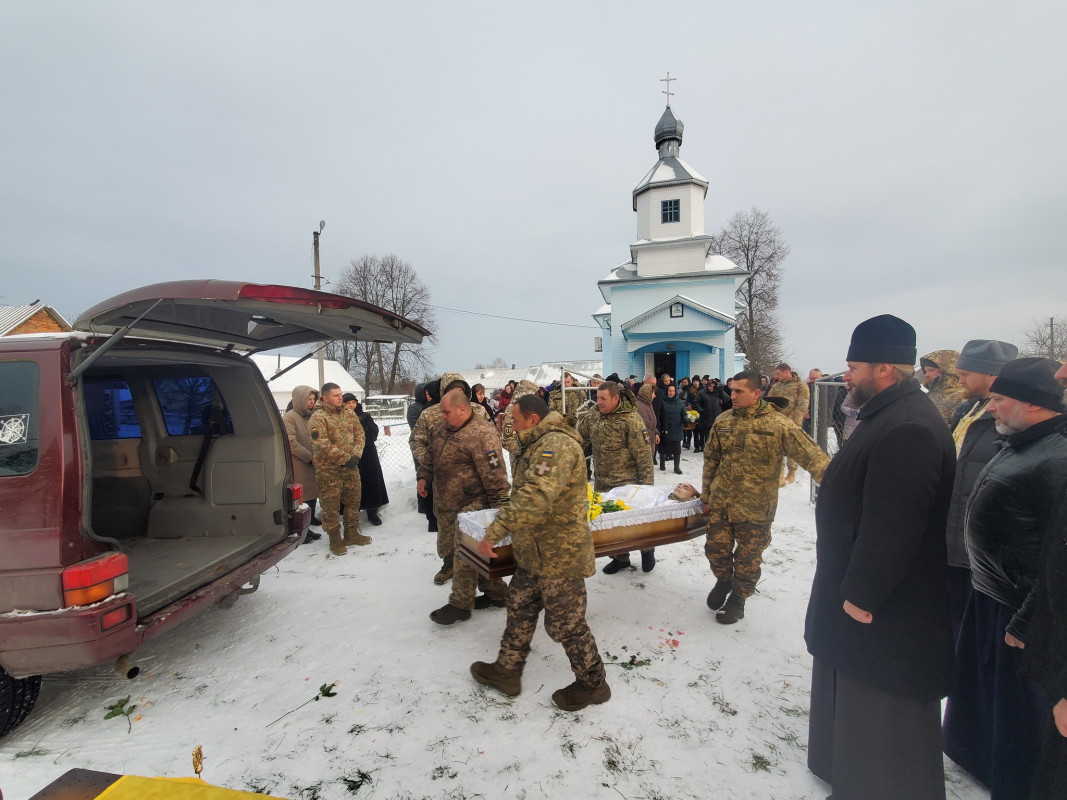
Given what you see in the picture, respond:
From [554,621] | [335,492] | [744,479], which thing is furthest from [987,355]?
[335,492]

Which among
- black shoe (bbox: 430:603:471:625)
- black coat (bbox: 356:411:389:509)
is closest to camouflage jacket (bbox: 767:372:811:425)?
black coat (bbox: 356:411:389:509)

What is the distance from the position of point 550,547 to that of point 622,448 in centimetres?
236

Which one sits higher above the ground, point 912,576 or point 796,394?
point 796,394

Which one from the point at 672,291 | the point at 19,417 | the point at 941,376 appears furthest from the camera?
the point at 672,291

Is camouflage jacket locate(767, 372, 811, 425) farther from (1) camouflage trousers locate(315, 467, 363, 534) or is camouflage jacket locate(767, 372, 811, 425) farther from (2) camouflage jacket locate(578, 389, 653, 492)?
(1) camouflage trousers locate(315, 467, 363, 534)

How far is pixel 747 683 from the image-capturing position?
10.1 feet

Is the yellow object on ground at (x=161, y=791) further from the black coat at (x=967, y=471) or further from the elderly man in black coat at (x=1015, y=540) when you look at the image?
the black coat at (x=967, y=471)

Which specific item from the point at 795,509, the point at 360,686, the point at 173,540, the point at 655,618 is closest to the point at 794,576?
the point at 655,618

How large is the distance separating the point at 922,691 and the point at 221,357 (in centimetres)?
468

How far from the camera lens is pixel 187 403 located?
14.1 feet

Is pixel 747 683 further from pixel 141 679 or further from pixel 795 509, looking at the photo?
pixel 795 509

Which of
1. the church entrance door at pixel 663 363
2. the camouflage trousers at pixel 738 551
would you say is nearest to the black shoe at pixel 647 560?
the camouflage trousers at pixel 738 551

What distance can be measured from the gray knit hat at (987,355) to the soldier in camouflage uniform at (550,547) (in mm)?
Answer: 2520

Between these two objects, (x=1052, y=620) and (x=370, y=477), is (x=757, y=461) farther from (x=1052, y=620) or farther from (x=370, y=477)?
(x=370, y=477)
